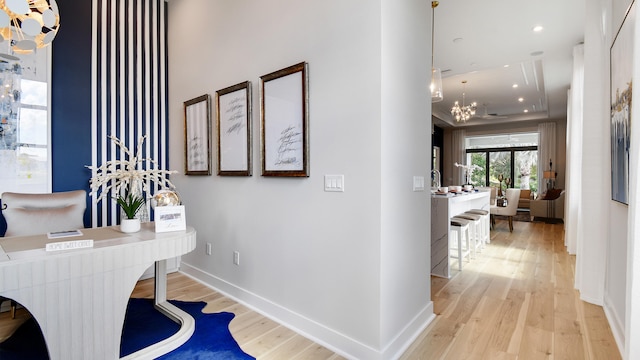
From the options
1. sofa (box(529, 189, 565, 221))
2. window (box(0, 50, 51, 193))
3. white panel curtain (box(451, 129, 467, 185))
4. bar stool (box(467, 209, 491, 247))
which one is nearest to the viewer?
window (box(0, 50, 51, 193))

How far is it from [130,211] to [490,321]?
2.90m

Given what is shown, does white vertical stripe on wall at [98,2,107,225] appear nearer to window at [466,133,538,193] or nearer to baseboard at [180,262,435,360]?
baseboard at [180,262,435,360]

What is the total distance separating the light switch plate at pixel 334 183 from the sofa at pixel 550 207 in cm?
841

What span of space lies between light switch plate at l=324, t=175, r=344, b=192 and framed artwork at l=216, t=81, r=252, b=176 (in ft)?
2.99

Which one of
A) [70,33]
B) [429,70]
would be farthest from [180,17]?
[429,70]

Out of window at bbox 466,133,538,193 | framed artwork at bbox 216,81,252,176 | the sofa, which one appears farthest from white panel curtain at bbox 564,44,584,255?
window at bbox 466,133,538,193

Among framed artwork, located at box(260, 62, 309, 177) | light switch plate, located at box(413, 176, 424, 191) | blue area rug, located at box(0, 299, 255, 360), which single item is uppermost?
framed artwork, located at box(260, 62, 309, 177)

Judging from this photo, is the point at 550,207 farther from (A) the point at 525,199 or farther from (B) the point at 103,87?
(B) the point at 103,87

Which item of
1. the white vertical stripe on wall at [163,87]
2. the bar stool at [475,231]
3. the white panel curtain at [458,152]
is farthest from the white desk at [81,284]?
the white panel curtain at [458,152]

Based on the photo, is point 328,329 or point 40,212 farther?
point 40,212

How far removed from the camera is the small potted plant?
2.16 m

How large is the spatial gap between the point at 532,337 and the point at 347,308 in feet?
4.59

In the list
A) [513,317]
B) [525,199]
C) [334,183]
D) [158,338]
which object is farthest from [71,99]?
[525,199]

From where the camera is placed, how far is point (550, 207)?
8133 mm
